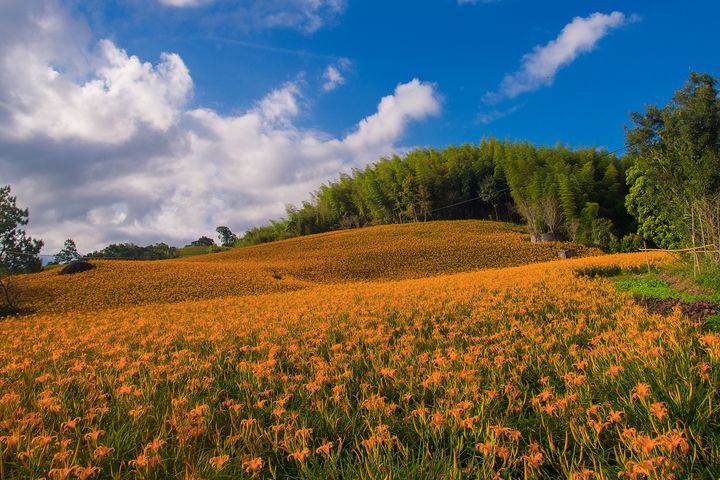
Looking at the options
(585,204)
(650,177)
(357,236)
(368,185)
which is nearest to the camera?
(650,177)

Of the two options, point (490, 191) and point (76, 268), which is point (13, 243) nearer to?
point (76, 268)

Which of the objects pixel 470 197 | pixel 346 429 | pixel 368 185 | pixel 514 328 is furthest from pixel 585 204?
pixel 346 429

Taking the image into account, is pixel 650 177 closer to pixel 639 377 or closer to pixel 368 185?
pixel 639 377

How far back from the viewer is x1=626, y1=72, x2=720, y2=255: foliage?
1288 centimetres

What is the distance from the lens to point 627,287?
43.8 ft

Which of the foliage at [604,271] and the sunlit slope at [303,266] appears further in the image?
the sunlit slope at [303,266]

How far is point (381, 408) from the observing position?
137 inches

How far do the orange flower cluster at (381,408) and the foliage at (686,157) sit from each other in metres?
8.42

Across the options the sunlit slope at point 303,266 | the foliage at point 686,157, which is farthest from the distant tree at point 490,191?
the foliage at point 686,157

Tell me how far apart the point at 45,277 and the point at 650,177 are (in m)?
33.2

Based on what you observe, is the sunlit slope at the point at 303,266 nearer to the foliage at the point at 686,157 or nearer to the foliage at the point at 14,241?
the foliage at the point at 14,241

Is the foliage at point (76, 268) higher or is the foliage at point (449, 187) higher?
the foliage at point (449, 187)

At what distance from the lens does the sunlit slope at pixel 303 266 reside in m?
21.1

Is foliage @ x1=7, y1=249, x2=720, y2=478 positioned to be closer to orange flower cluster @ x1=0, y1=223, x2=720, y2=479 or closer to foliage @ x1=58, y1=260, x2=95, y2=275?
orange flower cluster @ x1=0, y1=223, x2=720, y2=479
